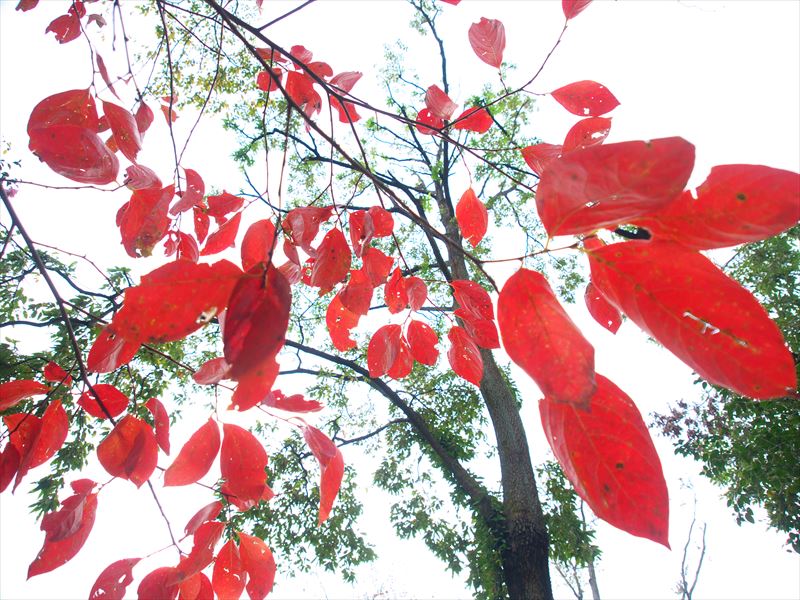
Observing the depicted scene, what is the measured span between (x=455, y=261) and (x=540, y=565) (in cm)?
264

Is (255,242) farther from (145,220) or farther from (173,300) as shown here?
(173,300)

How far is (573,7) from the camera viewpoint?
1.72 ft

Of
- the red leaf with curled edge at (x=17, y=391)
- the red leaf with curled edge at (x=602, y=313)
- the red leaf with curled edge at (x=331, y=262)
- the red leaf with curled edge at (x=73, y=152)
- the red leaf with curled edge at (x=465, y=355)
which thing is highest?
the red leaf with curled edge at (x=73, y=152)

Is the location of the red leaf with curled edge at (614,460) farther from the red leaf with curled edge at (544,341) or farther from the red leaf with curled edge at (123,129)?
the red leaf with curled edge at (123,129)

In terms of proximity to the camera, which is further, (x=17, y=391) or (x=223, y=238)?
(x=223, y=238)

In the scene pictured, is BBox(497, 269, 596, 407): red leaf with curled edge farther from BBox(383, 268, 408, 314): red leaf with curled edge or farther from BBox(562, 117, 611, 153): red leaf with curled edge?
BBox(383, 268, 408, 314): red leaf with curled edge

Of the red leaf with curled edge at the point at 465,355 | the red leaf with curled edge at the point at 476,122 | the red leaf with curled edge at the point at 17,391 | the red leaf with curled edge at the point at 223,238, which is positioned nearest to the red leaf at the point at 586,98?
the red leaf with curled edge at the point at 476,122

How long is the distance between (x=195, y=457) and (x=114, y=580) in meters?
0.18

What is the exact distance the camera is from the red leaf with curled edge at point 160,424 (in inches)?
21.2

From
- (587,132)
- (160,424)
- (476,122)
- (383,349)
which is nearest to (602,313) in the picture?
(587,132)

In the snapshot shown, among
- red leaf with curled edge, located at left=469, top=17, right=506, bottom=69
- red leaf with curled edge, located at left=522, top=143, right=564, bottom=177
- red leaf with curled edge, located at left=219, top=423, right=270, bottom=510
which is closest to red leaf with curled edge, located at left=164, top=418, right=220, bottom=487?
red leaf with curled edge, located at left=219, top=423, right=270, bottom=510

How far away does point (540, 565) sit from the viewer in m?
2.98

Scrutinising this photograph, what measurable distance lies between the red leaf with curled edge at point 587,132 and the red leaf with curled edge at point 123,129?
52 centimetres

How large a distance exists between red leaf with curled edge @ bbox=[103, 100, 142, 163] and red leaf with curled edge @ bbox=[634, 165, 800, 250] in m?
0.58
